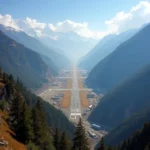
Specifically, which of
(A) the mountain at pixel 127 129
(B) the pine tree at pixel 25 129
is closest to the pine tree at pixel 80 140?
(B) the pine tree at pixel 25 129

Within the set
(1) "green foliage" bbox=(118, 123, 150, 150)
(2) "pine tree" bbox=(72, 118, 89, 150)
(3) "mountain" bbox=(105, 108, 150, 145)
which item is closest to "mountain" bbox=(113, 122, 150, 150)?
(1) "green foliage" bbox=(118, 123, 150, 150)

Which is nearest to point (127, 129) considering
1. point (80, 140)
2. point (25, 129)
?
point (80, 140)

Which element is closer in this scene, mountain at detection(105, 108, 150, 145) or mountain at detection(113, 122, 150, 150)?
mountain at detection(113, 122, 150, 150)

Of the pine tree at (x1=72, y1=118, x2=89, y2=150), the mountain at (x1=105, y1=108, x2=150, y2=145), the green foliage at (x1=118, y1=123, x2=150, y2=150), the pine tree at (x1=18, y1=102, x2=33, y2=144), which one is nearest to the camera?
the pine tree at (x1=18, y1=102, x2=33, y2=144)

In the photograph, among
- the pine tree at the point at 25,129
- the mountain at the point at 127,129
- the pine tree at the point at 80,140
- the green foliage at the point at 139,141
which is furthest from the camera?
the mountain at the point at 127,129

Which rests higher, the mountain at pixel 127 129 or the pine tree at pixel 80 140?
the mountain at pixel 127 129

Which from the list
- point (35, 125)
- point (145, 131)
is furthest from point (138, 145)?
point (35, 125)

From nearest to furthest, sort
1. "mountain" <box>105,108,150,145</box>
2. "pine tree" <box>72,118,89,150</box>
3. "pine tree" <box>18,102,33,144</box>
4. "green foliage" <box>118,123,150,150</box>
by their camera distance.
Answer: "pine tree" <box>18,102,33,144</box>
"pine tree" <box>72,118,89,150</box>
"green foliage" <box>118,123,150,150</box>
"mountain" <box>105,108,150,145</box>

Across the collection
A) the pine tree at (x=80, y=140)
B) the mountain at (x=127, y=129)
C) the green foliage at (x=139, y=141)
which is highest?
the mountain at (x=127, y=129)

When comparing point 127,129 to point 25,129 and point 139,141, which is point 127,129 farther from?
point 25,129

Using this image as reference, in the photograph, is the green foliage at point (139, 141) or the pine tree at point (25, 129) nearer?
the pine tree at point (25, 129)

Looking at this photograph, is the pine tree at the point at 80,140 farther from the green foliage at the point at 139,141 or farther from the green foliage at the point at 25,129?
the green foliage at the point at 139,141

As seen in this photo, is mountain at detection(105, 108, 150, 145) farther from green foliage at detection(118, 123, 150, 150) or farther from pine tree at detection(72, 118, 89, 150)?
pine tree at detection(72, 118, 89, 150)
